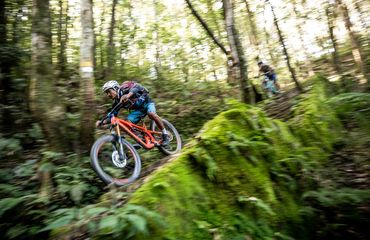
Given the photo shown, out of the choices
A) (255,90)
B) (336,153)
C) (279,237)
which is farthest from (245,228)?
(255,90)

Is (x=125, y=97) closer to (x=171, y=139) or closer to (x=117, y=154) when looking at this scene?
(x=117, y=154)

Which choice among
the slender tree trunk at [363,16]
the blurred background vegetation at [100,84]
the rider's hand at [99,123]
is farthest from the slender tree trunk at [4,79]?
the slender tree trunk at [363,16]

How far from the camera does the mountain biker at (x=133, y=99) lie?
23.2 feet

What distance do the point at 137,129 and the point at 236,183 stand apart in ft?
12.2

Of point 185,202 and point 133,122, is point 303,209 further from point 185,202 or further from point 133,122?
point 133,122

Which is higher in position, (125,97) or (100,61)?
(100,61)

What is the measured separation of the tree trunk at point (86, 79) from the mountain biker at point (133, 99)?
0.28m

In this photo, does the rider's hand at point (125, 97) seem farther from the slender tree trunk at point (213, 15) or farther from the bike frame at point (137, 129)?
the slender tree trunk at point (213, 15)

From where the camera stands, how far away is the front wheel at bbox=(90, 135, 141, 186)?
5.89 m

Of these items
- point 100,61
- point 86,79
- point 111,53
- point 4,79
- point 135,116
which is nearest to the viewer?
point 86,79

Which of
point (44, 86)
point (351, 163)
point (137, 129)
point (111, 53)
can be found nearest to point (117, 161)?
point (137, 129)

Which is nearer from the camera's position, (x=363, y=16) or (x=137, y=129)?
(x=137, y=129)

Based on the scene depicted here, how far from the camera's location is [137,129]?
24.9 ft

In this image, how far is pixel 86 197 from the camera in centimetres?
557
